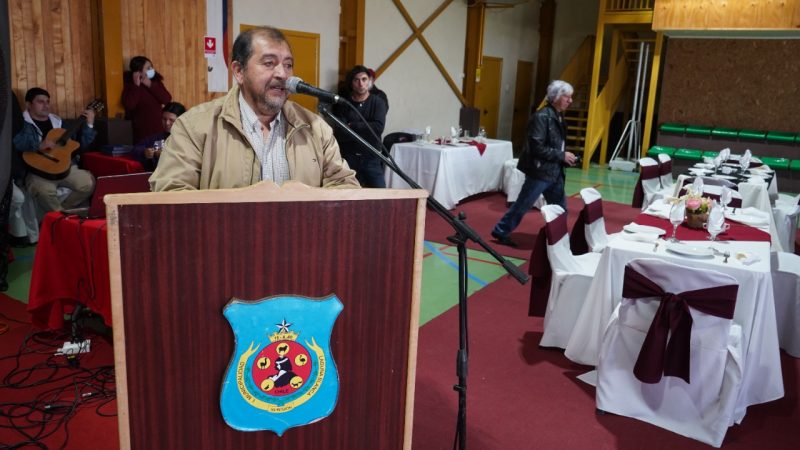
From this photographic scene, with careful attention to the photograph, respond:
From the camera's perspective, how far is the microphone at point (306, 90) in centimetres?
171

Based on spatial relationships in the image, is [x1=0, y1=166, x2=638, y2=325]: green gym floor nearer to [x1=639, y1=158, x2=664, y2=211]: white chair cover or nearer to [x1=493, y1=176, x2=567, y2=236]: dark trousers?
[x1=493, y1=176, x2=567, y2=236]: dark trousers

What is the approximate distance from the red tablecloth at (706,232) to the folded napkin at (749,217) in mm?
53

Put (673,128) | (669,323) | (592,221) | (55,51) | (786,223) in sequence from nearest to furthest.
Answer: (669,323)
(592,221)
(786,223)
(55,51)
(673,128)

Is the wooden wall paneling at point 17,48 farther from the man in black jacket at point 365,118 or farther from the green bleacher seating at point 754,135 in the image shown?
the green bleacher seating at point 754,135

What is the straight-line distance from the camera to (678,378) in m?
2.92

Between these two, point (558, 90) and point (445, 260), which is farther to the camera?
point (445, 260)

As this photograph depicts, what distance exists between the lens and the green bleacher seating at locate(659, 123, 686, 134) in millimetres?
12055

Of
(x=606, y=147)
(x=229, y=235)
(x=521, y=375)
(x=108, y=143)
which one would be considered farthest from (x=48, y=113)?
(x=606, y=147)

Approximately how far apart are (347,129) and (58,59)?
224 inches

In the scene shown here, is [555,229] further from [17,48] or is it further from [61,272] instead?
[17,48]

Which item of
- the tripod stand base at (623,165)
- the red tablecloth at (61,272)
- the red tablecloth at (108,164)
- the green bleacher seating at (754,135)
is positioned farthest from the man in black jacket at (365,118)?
the green bleacher seating at (754,135)

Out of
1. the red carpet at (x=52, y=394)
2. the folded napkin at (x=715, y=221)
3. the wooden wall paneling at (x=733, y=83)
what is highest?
the wooden wall paneling at (x=733, y=83)

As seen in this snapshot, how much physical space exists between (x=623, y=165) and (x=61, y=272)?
11.3 metres

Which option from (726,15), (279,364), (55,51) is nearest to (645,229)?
(279,364)
